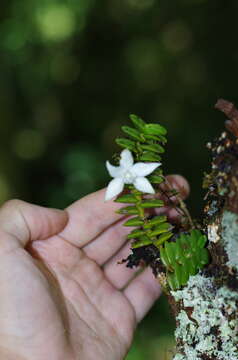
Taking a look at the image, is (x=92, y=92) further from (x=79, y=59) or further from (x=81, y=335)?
(x=81, y=335)

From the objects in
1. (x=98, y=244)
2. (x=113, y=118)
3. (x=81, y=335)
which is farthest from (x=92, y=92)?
(x=81, y=335)

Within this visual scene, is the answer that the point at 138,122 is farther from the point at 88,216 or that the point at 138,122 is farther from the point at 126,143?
the point at 88,216

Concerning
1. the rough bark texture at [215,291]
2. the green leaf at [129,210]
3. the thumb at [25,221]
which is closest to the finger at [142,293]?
the rough bark texture at [215,291]

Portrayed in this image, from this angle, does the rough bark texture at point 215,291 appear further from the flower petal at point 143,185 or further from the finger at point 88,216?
the finger at point 88,216

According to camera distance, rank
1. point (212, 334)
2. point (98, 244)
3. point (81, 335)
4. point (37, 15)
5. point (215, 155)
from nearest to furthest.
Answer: point (215, 155) < point (212, 334) < point (81, 335) < point (98, 244) < point (37, 15)

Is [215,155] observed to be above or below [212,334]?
above

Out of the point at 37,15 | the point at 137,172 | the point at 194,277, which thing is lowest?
the point at 194,277

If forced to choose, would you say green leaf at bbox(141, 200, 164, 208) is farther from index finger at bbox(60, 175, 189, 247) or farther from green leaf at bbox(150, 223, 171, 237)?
index finger at bbox(60, 175, 189, 247)

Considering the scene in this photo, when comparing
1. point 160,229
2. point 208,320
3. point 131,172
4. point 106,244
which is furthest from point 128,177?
point 106,244

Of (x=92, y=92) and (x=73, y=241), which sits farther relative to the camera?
(x=92, y=92)
